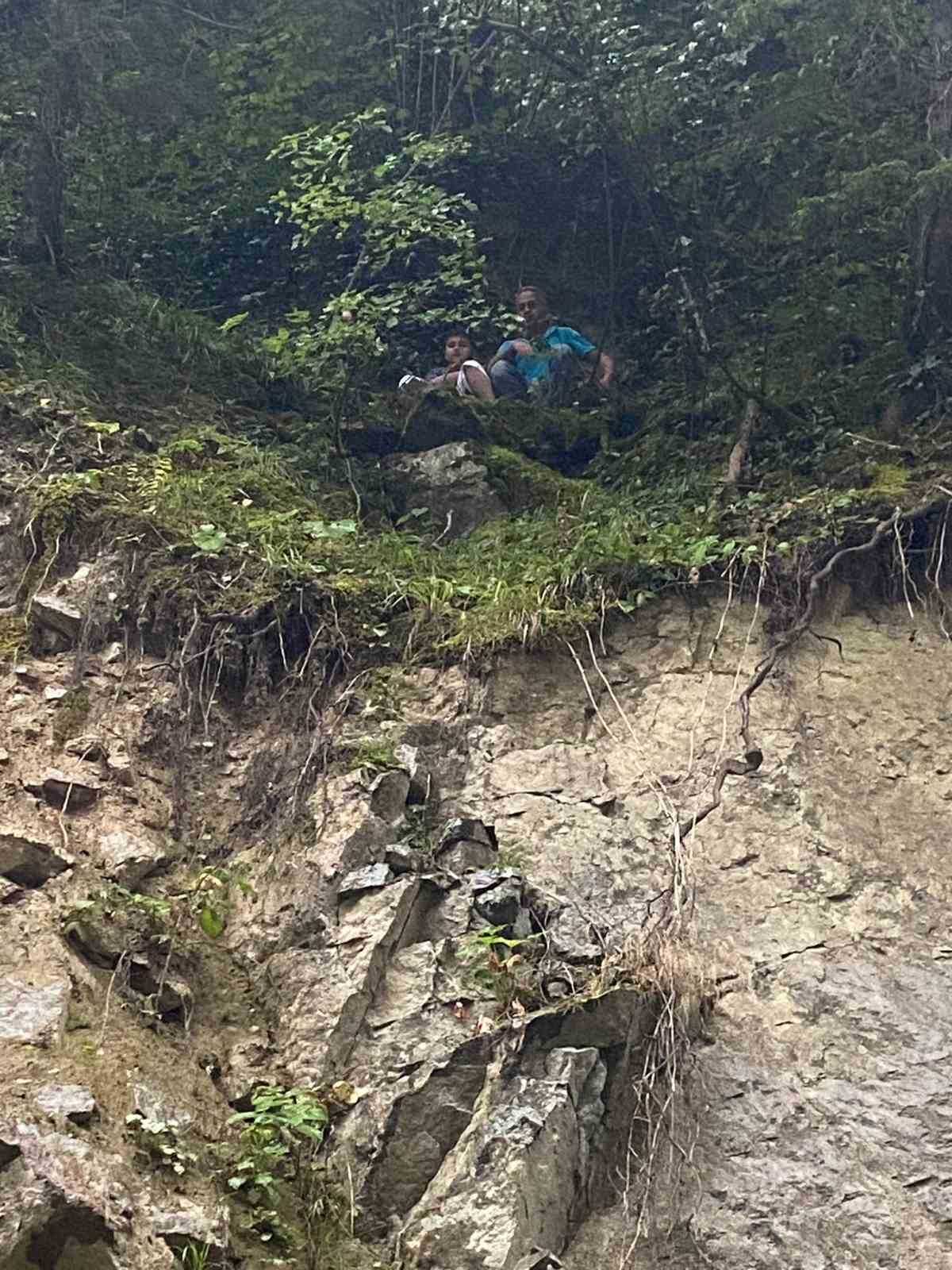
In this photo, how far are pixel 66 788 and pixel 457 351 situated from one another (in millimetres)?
4606

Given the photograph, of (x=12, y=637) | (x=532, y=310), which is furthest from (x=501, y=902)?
(x=532, y=310)

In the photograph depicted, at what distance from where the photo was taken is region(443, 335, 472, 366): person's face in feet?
30.6

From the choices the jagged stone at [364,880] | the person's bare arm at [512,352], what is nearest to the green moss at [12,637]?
the jagged stone at [364,880]

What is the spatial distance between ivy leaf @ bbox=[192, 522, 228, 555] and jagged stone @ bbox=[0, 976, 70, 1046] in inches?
97.3

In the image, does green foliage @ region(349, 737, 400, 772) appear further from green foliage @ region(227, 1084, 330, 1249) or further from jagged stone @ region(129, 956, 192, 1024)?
green foliage @ region(227, 1084, 330, 1249)

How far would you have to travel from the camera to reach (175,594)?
6.58 m

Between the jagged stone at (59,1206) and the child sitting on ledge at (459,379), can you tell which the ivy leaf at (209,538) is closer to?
the child sitting on ledge at (459,379)

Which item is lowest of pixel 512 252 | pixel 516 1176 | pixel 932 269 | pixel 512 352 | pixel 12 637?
pixel 516 1176

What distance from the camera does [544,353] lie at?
369 inches

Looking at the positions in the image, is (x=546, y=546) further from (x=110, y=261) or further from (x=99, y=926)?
(x=110, y=261)

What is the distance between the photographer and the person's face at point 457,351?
30.6 feet

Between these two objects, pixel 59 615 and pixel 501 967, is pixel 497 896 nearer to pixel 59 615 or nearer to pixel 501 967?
pixel 501 967

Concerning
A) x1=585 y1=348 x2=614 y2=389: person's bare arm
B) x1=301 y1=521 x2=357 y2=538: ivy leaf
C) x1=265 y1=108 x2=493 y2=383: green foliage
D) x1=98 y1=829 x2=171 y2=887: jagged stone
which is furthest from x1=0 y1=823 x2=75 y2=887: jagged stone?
x1=585 y1=348 x2=614 y2=389: person's bare arm

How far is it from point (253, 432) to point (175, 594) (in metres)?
2.04
